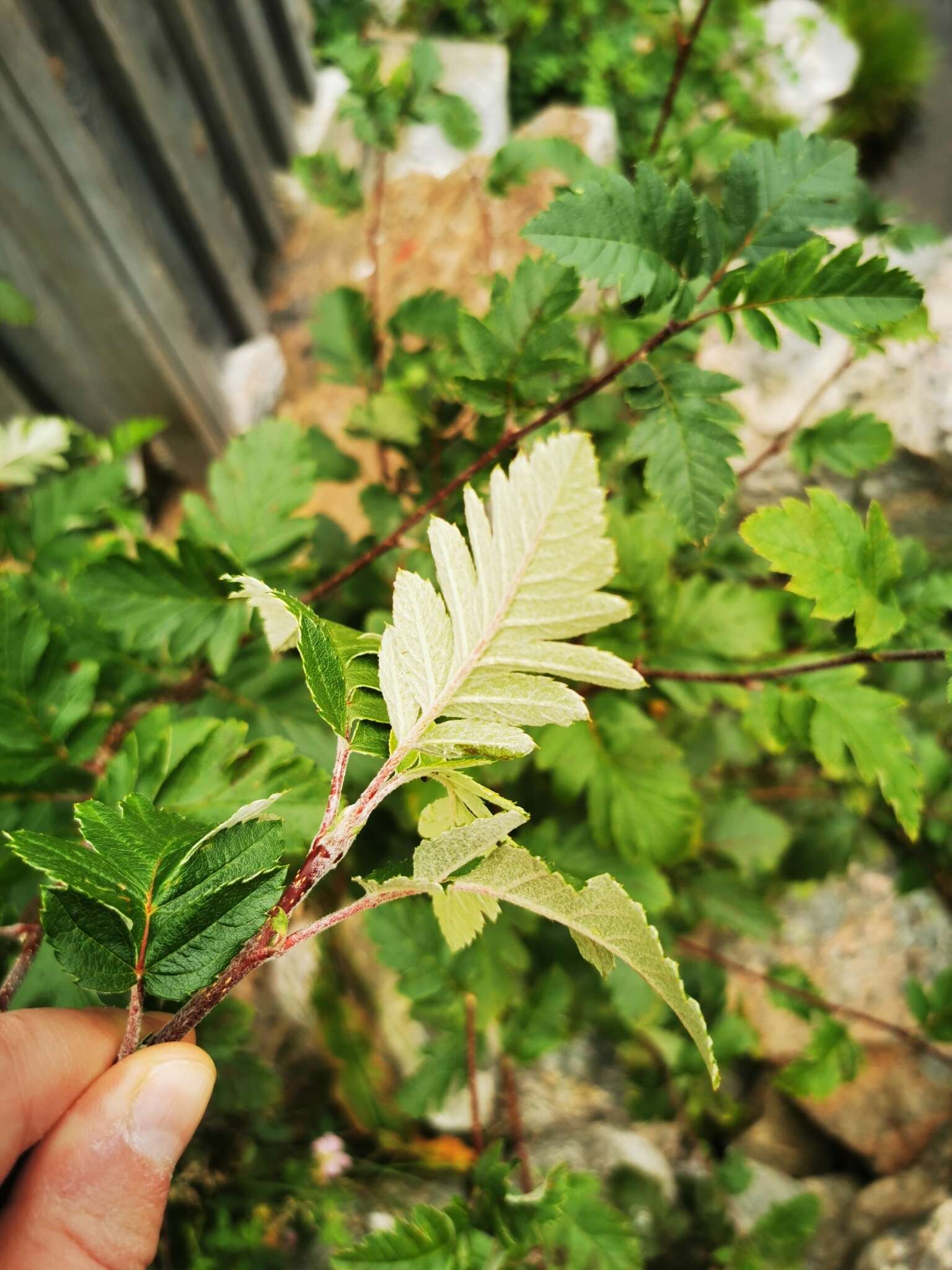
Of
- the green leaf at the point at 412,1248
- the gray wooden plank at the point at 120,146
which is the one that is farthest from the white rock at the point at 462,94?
the green leaf at the point at 412,1248

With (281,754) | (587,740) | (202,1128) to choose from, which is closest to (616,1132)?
(202,1128)

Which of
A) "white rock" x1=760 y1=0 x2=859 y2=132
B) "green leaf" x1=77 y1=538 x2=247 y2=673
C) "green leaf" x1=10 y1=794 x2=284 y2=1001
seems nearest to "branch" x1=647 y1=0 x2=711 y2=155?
"green leaf" x1=77 y1=538 x2=247 y2=673

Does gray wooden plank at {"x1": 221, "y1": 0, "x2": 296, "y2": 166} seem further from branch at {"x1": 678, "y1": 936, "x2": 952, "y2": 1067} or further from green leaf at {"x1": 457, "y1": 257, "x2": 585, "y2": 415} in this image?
branch at {"x1": 678, "y1": 936, "x2": 952, "y2": 1067}

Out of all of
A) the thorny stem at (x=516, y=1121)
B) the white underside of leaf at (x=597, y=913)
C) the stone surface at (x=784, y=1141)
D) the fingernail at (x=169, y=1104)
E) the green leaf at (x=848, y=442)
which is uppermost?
the white underside of leaf at (x=597, y=913)

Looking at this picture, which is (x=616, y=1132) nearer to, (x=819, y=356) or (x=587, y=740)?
(x=587, y=740)

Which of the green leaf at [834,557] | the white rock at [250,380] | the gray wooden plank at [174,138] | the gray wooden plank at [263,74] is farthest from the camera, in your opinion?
the white rock at [250,380]

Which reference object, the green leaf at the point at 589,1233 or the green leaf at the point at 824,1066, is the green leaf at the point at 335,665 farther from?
the green leaf at the point at 824,1066
